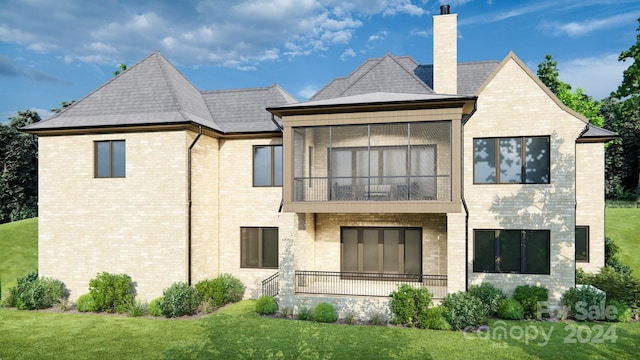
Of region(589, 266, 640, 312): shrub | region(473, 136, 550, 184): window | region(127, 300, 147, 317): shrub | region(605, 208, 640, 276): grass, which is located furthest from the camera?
region(605, 208, 640, 276): grass

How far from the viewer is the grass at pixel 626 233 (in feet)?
76.9

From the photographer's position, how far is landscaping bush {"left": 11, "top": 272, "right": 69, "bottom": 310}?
611 inches

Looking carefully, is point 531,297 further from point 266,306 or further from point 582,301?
point 266,306

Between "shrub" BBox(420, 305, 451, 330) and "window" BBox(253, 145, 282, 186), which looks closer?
"shrub" BBox(420, 305, 451, 330)

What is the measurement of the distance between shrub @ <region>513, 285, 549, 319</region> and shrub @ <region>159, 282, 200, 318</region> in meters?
11.6

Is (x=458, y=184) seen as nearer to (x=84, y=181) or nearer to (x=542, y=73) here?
(x=84, y=181)

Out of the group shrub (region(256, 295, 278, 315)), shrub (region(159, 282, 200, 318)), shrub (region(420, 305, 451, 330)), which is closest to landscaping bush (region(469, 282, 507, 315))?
shrub (region(420, 305, 451, 330))

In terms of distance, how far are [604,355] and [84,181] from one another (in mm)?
18456

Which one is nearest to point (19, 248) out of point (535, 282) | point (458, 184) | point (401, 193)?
point (401, 193)

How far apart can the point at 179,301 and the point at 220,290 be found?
5.75 feet

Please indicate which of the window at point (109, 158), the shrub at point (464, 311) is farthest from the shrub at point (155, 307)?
the shrub at point (464, 311)

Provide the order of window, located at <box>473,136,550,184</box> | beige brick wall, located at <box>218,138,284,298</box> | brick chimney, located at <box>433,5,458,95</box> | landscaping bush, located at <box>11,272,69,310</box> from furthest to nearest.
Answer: beige brick wall, located at <box>218,138,284,298</box> → brick chimney, located at <box>433,5,458,95</box> → landscaping bush, located at <box>11,272,69,310</box> → window, located at <box>473,136,550,184</box>

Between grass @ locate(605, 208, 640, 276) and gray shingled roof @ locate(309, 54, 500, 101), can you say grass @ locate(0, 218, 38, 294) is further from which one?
grass @ locate(605, 208, 640, 276)

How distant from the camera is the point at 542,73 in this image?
3678 cm
